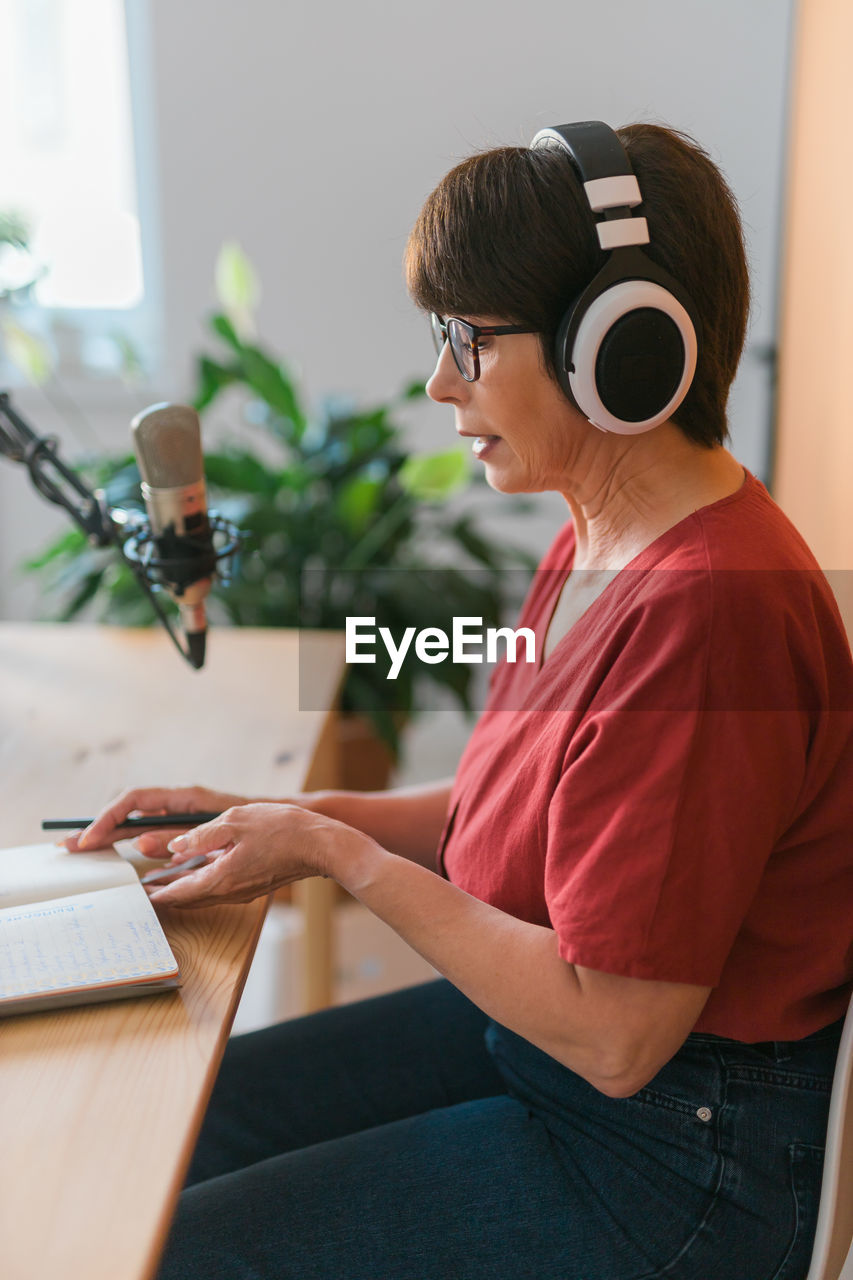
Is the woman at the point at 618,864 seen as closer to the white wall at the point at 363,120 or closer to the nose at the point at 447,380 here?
the nose at the point at 447,380

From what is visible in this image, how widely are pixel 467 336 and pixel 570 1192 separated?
2.03 ft

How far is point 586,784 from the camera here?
27.7 inches

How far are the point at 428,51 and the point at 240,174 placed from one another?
527 millimetres

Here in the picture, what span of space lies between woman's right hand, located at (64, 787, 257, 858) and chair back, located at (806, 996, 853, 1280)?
0.51 m

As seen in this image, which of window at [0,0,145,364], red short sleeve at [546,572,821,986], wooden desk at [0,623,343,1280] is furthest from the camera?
window at [0,0,145,364]

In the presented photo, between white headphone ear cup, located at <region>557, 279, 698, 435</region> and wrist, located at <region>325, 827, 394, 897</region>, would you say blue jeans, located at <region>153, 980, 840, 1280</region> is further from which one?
white headphone ear cup, located at <region>557, 279, 698, 435</region>

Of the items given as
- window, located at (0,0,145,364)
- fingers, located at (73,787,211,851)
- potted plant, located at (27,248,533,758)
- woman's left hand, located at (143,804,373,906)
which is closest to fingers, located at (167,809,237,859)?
woman's left hand, located at (143,804,373,906)

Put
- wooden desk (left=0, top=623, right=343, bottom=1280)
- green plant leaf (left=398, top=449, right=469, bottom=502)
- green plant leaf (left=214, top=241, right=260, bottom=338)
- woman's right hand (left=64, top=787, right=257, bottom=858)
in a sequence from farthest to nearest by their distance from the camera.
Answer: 1. green plant leaf (left=214, top=241, right=260, bottom=338)
2. green plant leaf (left=398, top=449, right=469, bottom=502)
3. woman's right hand (left=64, top=787, right=257, bottom=858)
4. wooden desk (left=0, top=623, right=343, bottom=1280)

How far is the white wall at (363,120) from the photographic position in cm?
233

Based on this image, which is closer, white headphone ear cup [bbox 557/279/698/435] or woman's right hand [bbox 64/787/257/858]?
white headphone ear cup [bbox 557/279/698/435]

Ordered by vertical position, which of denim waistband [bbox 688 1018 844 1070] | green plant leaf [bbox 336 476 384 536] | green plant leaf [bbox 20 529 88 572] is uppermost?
green plant leaf [bbox 336 476 384 536]

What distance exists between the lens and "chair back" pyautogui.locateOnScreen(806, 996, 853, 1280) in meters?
0.70

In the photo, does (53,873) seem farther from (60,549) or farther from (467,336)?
(60,549)

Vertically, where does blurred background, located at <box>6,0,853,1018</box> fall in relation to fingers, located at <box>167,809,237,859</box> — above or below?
above
